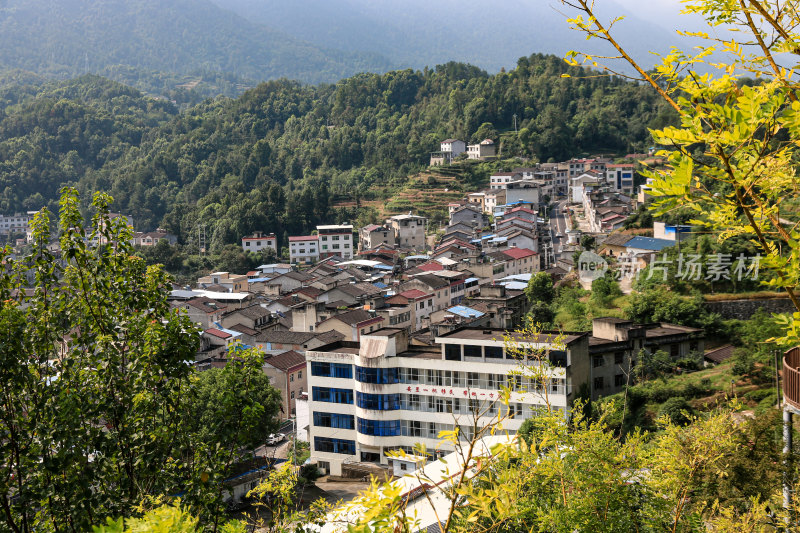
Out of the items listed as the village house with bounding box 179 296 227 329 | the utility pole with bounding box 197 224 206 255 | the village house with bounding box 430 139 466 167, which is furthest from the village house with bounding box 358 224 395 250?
the village house with bounding box 430 139 466 167

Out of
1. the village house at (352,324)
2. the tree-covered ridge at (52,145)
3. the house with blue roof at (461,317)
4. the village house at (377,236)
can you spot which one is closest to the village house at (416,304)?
the house with blue roof at (461,317)

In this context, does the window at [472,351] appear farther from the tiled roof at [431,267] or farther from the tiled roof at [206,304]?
the tiled roof at [431,267]

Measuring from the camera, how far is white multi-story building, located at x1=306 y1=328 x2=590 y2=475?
444 inches

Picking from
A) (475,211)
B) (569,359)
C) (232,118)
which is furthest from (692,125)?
(232,118)

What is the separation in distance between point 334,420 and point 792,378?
9123mm

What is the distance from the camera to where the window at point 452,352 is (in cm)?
1156

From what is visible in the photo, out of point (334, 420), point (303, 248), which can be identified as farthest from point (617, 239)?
point (303, 248)

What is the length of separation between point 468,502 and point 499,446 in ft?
0.70

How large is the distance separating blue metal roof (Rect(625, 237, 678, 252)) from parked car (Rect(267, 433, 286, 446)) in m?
10.3

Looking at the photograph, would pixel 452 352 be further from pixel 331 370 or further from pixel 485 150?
pixel 485 150

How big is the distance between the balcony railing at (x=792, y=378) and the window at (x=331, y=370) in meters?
8.47

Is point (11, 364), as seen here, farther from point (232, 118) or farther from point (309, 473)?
point (232, 118)

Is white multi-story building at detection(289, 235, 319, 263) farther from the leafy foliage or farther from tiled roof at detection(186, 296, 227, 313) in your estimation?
the leafy foliage

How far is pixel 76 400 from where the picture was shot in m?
3.34
